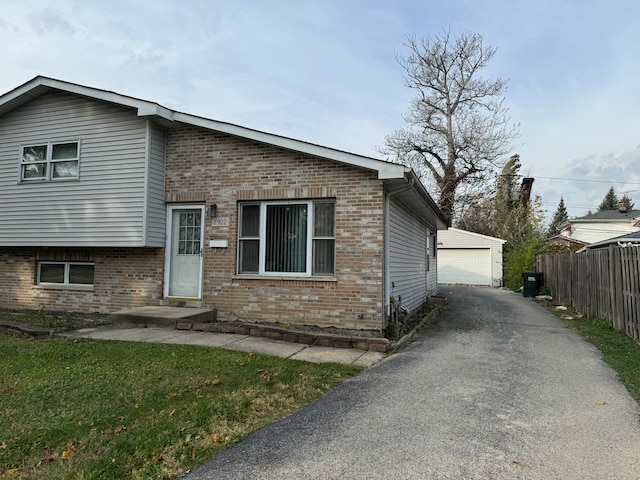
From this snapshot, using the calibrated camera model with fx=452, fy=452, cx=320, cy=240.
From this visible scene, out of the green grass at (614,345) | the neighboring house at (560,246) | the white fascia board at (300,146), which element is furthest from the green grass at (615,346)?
the neighboring house at (560,246)

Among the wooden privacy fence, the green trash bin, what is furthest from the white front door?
the green trash bin

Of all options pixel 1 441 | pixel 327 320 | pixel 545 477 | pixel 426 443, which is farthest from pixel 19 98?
pixel 545 477

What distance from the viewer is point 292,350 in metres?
7.23

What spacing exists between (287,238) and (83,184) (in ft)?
16.2

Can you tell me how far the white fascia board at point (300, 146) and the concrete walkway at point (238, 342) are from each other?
10.4ft

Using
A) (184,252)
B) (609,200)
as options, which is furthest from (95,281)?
(609,200)

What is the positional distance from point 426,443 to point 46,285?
10544 millimetres

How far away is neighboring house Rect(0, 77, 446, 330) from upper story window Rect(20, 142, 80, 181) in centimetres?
3

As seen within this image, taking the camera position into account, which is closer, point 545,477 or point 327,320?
point 545,477

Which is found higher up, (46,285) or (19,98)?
(19,98)

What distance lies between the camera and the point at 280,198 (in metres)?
9.04

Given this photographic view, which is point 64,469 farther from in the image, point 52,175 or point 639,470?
point 52,175

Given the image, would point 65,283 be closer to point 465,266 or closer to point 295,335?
point 295,335

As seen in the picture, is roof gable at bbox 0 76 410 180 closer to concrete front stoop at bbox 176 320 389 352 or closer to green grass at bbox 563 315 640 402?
concrete front stoop at bbox 176 320 389 352
